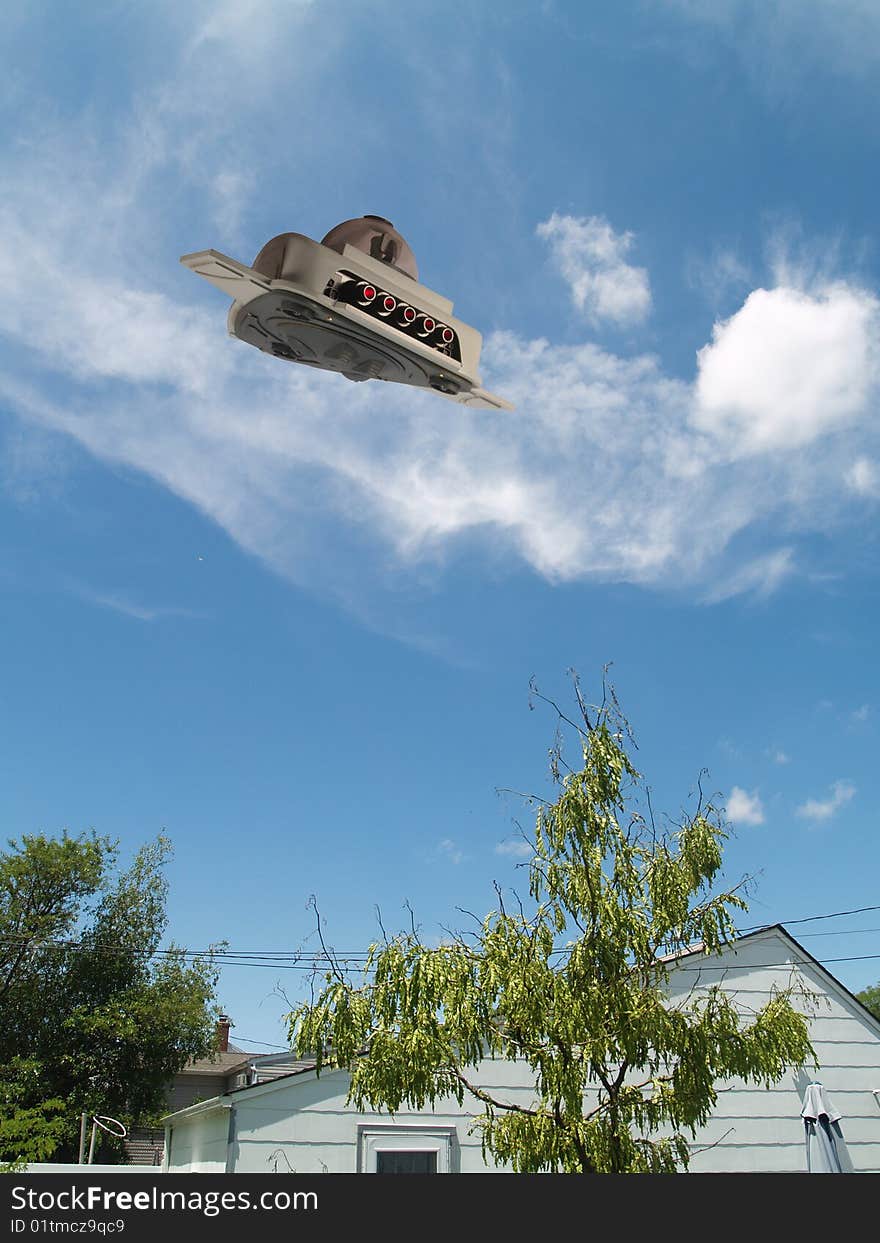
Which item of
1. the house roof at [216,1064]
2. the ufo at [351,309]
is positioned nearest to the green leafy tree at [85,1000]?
the house roof at [216,1064]

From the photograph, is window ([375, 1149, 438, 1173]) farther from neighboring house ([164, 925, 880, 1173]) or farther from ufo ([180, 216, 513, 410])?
ufo ([180, 216, 513, 410])

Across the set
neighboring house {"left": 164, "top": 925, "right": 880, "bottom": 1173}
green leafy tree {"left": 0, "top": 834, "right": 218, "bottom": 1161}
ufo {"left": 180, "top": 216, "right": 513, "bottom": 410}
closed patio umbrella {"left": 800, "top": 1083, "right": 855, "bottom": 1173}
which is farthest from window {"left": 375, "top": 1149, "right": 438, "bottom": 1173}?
green leafy tree {"left": 0, "top": 834, "right": 218, "bottom": 1161}

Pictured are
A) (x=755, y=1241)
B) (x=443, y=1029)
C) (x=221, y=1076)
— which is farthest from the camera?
(x=221, y=1076)

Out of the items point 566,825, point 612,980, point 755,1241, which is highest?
point 566,825

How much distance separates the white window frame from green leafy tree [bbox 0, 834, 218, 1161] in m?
22.1

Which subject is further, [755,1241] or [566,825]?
[566,825]

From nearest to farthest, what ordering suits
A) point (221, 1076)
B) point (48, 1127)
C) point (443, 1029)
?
1. point (443, 1029)
2. point (48, 1127)
3. point (221, 1076)

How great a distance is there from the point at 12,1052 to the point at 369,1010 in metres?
31.6

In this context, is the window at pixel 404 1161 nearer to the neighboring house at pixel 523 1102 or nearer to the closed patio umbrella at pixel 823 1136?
the neighboring house at pixel 523 1102

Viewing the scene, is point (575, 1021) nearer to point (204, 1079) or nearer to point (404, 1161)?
point (404, 1161)

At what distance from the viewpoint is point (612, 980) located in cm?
731

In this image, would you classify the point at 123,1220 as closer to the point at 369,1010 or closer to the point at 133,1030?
the point at 369,1010

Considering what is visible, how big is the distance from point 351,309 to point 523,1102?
12388 mm

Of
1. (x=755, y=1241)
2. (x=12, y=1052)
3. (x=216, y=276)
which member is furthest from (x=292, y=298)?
(x=12, y=1052)
